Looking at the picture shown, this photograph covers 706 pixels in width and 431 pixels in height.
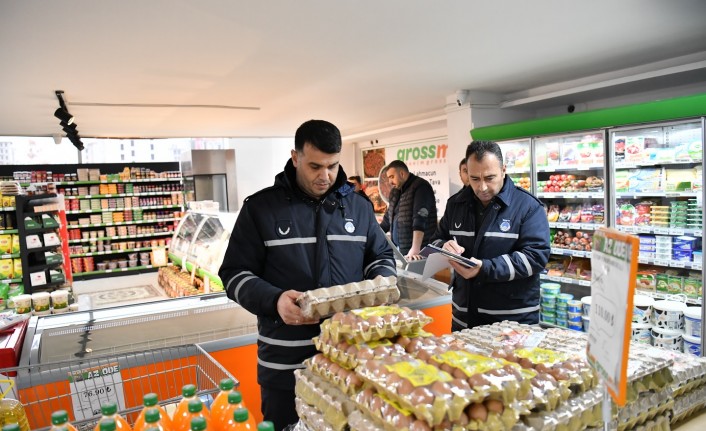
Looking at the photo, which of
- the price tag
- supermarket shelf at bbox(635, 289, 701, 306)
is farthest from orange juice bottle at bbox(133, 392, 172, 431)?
supermarket shelf at bbox(635, 289, 701, 306)

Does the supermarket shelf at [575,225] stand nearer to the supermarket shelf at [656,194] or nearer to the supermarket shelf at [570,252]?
the supermarket shelf at [570,252]

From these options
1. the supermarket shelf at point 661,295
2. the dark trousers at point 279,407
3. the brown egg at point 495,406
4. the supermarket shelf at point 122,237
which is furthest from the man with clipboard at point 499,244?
the supermarket shelf at point 122,237

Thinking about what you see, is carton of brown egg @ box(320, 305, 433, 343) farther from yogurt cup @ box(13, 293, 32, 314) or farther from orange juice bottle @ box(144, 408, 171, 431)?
yogurt cup @ box(13, 293, 32, 314)

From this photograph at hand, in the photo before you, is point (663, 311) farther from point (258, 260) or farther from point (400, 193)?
point (258, 260)

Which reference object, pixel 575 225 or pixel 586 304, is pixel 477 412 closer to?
pixel 586 304

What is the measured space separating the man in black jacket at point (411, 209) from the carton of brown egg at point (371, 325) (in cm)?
466

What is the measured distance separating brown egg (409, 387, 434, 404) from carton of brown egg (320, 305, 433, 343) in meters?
0.34

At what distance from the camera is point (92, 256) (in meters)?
12.2

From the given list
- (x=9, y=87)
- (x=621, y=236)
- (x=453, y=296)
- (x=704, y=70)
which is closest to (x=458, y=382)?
(x=621, y=236)

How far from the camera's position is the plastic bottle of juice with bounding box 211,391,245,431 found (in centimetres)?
129

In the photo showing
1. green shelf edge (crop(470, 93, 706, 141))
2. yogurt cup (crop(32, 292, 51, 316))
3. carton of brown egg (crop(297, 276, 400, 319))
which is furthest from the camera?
green shelf edge (crop(470, 93, 706, 141))

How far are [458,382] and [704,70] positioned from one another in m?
5.35

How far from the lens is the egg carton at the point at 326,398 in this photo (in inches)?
51.2

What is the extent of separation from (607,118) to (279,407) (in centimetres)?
436
